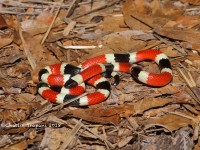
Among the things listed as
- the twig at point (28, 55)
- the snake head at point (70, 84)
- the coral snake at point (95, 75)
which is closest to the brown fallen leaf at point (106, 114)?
the coral snake at point (95, 75)

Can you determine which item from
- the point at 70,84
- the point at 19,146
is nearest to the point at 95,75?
the point at 70,84

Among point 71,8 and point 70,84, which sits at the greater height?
point 71,8

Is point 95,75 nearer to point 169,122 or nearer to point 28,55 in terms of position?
point 28,55

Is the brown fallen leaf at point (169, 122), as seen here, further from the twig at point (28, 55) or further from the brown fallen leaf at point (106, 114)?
the twig at point (28, 55)

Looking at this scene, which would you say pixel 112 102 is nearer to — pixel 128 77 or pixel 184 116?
pixel 128 77

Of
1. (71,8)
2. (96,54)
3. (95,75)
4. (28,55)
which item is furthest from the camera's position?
(71,8)

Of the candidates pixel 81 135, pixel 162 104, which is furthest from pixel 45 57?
pixel 162 104
